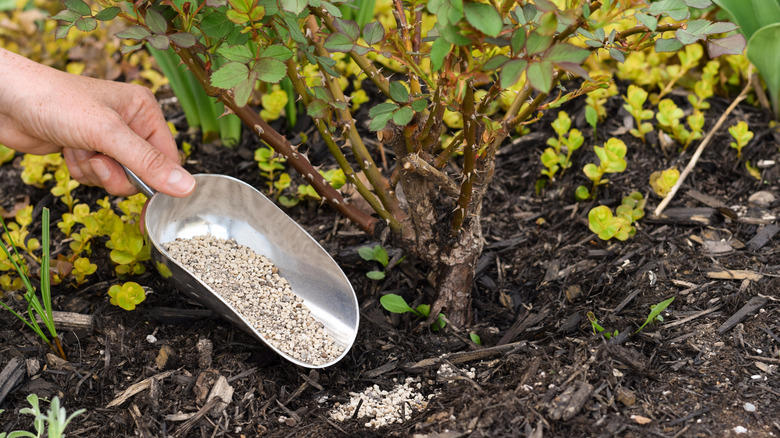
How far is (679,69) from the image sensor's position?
212 cm

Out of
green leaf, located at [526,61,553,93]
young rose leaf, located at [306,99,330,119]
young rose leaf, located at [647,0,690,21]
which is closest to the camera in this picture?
green leaf, located at [526,61,553,93]

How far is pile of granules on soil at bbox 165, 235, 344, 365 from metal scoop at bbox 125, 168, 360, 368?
2cm

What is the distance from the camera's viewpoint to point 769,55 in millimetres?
1836

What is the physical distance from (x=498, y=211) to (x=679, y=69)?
0.83 metres

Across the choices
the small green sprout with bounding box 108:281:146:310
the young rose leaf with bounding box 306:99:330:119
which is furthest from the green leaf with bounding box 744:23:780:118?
the small green sprout with bounding box 108:281:146:310

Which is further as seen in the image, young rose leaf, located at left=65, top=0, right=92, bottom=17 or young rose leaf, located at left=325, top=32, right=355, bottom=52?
young rose leaf, located at left=65, top=0, right=92, bottom=17

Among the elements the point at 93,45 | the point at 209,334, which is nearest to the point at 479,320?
the point at 209,334

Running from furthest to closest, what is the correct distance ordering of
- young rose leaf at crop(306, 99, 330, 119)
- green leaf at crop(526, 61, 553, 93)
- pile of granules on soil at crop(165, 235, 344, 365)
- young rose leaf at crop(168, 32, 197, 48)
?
pile of granules on soil at crop(165, 235, 344, 365)
young rose leaf at crop(306, 99, 330, 119)
young rose leaf at crop(168, 32, 197, 48)
green leaf at crop(526, 61, 553, 93)

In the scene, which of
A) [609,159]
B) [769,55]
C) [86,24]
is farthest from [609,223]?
[86,24]

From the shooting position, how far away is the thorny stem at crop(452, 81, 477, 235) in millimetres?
1105

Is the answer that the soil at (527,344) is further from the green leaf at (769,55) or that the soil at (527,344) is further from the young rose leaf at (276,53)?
the young rose leaf at (276,53)

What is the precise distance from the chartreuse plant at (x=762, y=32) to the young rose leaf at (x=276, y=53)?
51.9 inches

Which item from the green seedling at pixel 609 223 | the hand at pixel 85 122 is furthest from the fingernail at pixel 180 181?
the green seedling at pixel 609 223

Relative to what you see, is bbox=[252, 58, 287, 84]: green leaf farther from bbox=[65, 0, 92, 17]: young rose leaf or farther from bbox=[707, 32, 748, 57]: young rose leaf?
bbox=[707, 32, 748, 57]: young rose leaf
